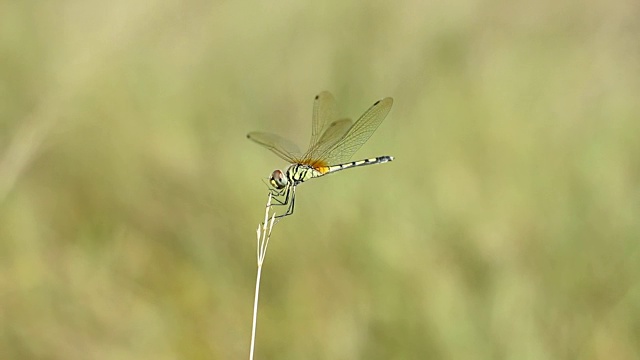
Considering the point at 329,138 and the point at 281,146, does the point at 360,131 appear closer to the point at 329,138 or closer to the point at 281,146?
the point at 329,138

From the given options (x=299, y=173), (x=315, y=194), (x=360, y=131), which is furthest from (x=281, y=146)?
(x=315, y=194)

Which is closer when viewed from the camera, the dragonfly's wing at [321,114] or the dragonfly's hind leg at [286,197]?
the dragonfly's hind leg at [286,197]

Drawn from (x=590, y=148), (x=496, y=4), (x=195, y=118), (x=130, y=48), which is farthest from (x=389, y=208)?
(x=496, y=4)

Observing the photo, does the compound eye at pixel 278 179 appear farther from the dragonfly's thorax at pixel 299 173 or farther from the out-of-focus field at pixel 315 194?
the out-of-focus field at pixel 315 194

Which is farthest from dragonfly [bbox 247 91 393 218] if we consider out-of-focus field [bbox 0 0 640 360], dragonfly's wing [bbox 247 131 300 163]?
out-of-focus field [bbox 0 0 640 360]

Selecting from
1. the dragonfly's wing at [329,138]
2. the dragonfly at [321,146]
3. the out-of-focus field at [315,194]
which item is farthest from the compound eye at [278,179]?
the out-of-focus field at [315,194]

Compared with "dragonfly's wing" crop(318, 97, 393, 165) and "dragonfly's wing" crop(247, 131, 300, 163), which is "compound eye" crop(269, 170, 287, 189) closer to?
"dragonfly's wing" crop(247, 131, 300, 163)

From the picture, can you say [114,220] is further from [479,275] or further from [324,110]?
[479,275]
